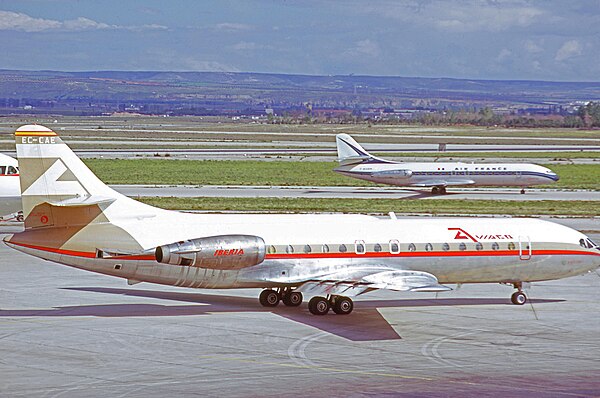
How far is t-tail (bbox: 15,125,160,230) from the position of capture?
2858 centimetres

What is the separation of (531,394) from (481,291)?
14033 millimetres

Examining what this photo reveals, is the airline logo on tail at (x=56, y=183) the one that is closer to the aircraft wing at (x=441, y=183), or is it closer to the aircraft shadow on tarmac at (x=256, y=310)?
the aircraft shadow on tarmac at (x=256, y=310)

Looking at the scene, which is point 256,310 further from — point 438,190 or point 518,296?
point 438,190

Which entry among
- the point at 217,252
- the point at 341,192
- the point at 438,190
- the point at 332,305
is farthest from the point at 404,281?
the point at 438,190

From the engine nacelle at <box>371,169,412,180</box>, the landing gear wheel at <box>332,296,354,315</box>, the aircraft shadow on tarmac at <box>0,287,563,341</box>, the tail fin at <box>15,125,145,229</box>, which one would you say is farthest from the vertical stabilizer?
the engine nacelle at <box>371,169,412,180</box>

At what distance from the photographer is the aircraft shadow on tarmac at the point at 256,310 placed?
95.6 ft

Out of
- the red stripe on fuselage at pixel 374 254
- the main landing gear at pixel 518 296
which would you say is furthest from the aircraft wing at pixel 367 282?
the main landing gear at pixel 518 296

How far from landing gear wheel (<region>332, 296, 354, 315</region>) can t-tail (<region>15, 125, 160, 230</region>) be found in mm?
6932

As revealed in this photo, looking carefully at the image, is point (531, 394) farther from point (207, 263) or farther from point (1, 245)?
point (1, 245)

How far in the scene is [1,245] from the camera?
46.4 meters

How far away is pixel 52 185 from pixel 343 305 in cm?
891

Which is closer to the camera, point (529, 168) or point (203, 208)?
point (203, 208)

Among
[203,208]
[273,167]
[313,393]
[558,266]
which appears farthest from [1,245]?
[273,167]

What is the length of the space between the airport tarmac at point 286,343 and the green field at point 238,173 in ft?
157
